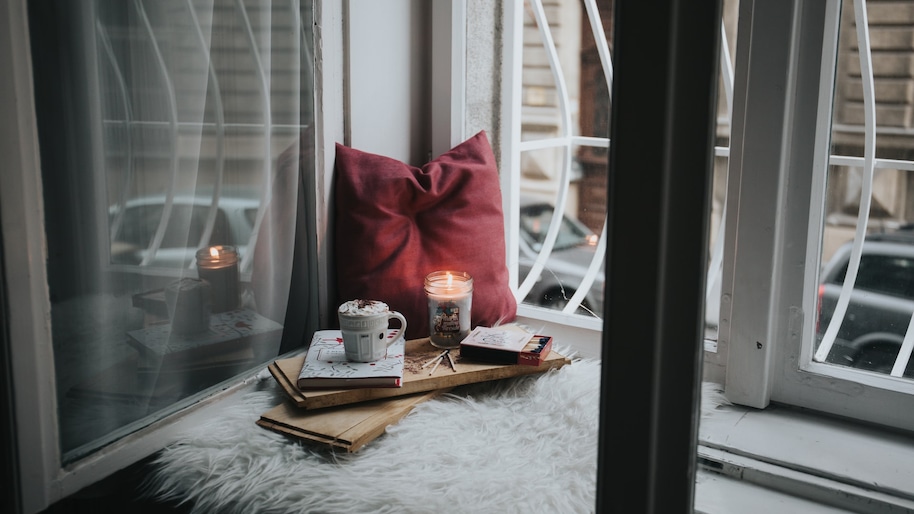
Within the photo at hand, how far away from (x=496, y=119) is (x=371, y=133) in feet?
1.11

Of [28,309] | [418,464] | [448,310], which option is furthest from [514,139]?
[28,309]

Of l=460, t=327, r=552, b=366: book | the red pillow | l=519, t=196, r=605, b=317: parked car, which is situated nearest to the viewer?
l=460, t=327, r=552, b=366: book

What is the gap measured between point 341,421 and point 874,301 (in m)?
0.91

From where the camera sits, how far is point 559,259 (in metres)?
2.56

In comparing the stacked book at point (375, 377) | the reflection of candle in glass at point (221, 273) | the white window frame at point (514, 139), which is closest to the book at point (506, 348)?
the stacked book at point (375, 377)

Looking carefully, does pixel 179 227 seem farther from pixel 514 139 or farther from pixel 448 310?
pixel 514 139

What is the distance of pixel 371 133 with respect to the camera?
162 centimetres

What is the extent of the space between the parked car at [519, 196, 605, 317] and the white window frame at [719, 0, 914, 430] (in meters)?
0.50

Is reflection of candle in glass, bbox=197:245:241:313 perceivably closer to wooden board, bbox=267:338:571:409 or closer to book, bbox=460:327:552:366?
wooden board, bbox=267:338:571:409

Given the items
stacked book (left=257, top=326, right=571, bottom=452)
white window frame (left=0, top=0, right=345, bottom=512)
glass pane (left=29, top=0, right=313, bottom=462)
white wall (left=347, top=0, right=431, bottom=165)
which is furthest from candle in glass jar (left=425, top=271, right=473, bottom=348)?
white window frame (left=0, top=0, right=345, bottom=512)

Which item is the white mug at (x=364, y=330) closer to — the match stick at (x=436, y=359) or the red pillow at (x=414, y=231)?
the match stick at (x=436, y=359)

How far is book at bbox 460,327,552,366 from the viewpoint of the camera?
131 centimetres

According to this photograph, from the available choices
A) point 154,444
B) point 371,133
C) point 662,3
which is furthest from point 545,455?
point 371,133

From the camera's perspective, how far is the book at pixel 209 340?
1.16 meters
